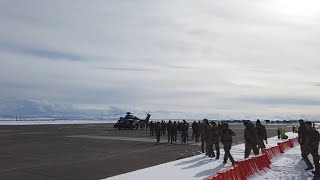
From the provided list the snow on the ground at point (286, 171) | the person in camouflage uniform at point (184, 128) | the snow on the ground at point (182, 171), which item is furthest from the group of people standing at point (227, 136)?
the person in camouflage uniform at point (184, 128)

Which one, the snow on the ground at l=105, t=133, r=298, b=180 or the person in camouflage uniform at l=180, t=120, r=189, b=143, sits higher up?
the person in camouflage uniform at l=180, t=120, r=189, b=143

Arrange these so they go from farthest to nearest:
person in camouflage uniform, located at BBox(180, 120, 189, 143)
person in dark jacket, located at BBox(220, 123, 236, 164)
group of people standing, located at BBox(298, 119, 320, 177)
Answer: person in camouflage uniform, located at BBox(180, 120, 189, 143), person in dark jacket, located at BBox(220, 123, 236, 164), group of people standing, located at BBox(298, 119, 320, 177)

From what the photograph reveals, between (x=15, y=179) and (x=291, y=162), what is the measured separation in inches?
432

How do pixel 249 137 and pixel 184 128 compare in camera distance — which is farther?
pixel 184 128

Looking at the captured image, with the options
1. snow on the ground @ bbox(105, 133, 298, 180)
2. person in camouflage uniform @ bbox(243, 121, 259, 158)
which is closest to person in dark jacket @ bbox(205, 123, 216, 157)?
snow on the ground @ bbox(105, 133, 298, 180)

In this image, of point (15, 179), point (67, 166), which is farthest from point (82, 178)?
point (67, 166)

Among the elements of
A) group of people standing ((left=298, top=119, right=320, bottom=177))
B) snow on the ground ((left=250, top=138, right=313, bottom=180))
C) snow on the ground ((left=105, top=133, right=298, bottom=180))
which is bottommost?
snow on the ground ((left=250, top=138, right=313, bottom=180))

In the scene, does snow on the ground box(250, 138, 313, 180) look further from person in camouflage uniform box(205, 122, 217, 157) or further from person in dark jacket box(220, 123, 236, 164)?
person in camouflage uniform box(205, 122, 217, 157)

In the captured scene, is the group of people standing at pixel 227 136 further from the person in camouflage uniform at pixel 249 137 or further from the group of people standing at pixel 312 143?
the group of people standing at pixel 312 143

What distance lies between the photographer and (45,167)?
15711 mm

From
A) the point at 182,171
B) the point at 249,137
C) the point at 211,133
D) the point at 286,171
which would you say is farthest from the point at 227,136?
the point at 182,171

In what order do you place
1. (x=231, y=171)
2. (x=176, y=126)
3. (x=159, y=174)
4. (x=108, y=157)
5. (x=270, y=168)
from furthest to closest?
(x=176, y=126) → (x=108, y=157) → (x=270, y=168) → (x=159, y=174) → (x=231, y=171)

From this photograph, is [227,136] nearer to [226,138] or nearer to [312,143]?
[226,138]

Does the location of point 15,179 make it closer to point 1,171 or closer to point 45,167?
point 1,171
